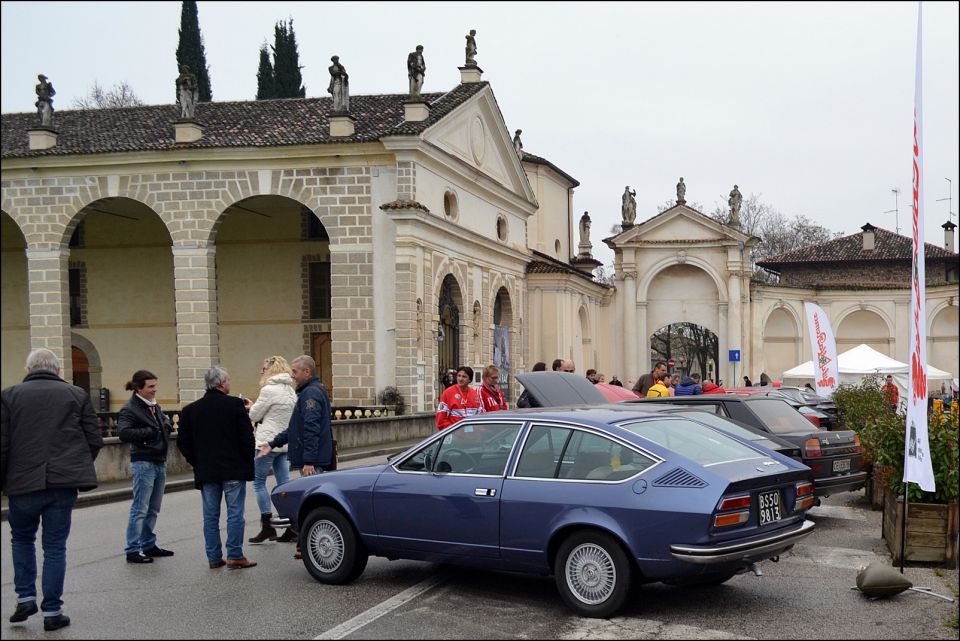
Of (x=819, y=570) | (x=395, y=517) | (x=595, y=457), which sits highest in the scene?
(x=595, y=457)

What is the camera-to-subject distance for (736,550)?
23.1ft

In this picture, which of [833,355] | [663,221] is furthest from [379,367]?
[663,221]

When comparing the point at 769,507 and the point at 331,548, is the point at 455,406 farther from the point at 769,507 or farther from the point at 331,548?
the point at 769,507

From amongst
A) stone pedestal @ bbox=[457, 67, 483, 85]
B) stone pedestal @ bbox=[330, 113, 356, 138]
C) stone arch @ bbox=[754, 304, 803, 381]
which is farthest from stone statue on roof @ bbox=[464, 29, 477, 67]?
stone arch @ bbox=[754, 304, 803, 381]

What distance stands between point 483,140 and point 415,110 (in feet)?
21.8

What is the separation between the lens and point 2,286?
38.5m

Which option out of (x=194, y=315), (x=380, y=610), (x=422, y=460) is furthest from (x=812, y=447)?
(x=194, y=315)

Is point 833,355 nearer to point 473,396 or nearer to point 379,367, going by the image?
point 473,396

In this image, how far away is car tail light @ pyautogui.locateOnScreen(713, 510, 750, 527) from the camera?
274 inches

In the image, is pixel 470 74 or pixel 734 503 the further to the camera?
pixel 470 74

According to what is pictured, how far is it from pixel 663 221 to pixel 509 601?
38.4m

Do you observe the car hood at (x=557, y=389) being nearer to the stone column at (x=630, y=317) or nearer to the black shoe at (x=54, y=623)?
the black shoe at (x=54, y=623)

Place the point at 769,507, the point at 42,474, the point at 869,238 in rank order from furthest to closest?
the point at 869,238
the point at 769,507
the point at 42,474

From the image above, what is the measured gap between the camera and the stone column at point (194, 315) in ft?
98.2
